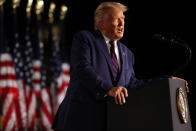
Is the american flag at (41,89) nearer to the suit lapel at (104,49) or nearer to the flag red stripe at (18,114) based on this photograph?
the flag red stripe at (18,114)

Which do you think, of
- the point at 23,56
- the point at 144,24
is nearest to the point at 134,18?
the point at 144,24

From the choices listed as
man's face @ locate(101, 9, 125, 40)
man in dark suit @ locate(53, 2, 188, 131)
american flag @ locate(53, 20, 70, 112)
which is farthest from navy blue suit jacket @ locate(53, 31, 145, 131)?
american flag @ locate(53, 20, 70, 112)

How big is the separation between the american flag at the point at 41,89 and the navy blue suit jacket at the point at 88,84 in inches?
129

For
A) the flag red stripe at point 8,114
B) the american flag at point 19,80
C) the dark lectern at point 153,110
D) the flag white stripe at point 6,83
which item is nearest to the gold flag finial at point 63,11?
the american flag at point 19,80

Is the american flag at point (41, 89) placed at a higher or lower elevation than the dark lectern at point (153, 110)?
lower

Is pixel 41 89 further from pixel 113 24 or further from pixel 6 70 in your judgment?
pixel 113 24

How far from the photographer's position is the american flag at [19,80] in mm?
4496

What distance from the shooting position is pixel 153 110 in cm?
127

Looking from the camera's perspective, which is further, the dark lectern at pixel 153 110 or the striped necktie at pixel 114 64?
the striped necktie at pixel 114 64

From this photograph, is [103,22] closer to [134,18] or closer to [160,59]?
[160,59]

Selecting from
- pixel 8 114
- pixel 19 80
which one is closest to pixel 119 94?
pixel 8 114

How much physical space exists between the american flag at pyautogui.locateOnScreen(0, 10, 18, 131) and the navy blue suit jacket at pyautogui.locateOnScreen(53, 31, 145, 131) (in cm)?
295

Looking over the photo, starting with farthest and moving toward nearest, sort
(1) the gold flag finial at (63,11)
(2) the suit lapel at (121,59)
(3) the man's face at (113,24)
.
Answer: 1. (1) the gold flag finial at (63,11)
2. (3) the man's face at (113,24)
3. (2) the suit lapel at (121,59)

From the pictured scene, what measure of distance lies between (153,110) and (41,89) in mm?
3989
